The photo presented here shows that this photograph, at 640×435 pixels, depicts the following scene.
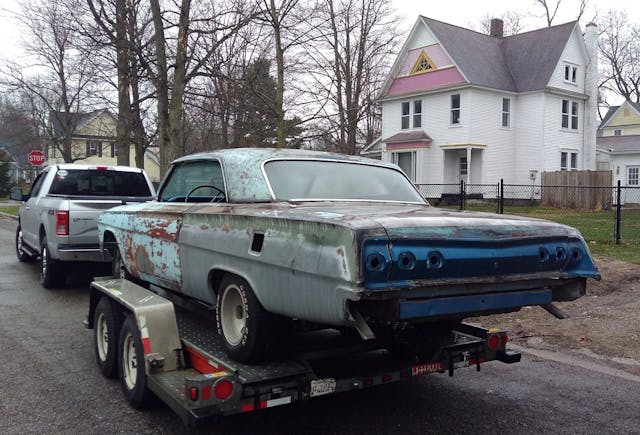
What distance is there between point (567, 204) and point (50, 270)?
20.2 metres

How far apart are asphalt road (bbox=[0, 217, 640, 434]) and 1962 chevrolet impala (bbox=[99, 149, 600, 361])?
66 cm

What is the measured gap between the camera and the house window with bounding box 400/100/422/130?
30.6 m

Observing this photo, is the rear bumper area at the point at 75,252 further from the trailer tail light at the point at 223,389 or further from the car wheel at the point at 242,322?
the trailer tail light at the point at 223,389

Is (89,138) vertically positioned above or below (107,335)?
above

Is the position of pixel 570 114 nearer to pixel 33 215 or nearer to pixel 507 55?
pixel 507 55

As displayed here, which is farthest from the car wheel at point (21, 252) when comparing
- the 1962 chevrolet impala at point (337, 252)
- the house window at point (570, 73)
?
the house window at point (570, 73)

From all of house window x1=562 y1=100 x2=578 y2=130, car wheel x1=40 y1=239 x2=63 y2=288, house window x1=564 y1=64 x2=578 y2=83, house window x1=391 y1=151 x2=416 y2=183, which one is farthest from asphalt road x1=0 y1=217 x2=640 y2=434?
house window x1=564 y1=64 x2=578 y2=83

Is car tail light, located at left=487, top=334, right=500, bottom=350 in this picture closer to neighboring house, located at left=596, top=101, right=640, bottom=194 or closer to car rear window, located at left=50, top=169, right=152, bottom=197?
car rear window, located at left=50, top=169, right=152, bottom=197

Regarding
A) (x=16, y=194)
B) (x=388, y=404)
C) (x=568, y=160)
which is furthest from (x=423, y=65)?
(x=388, y=404)

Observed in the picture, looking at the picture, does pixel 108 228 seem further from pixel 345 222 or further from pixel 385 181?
pixel 345 222

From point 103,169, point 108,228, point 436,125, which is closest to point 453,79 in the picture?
point 436,125

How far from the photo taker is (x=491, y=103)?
2855 cm

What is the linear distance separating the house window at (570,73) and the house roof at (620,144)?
696 cm

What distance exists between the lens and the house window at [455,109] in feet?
93.7
